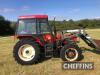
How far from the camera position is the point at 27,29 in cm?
1140

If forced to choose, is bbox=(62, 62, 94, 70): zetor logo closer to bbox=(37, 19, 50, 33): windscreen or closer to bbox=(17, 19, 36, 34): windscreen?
bbox=(37, 19, 50, 33): windscreen

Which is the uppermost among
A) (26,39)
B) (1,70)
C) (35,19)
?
(35,19)

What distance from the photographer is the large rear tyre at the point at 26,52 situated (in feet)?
36.0

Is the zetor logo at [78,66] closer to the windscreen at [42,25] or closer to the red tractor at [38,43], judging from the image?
the red tractor at [38,43]

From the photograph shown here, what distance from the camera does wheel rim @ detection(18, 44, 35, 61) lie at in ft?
36.4

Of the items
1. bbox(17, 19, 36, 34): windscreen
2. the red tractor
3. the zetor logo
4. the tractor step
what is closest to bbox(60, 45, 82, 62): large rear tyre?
the red tractor

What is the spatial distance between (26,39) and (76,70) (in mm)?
2813

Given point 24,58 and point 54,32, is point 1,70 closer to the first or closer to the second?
point 24,58

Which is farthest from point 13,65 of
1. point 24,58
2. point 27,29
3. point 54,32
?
point 54,32

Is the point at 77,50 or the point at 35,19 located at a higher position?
the point at 35,19

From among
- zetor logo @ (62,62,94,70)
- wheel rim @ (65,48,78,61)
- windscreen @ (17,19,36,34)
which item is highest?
windscreen @ (17,19,36,34)

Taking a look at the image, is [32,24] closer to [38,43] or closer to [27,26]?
[27,26]

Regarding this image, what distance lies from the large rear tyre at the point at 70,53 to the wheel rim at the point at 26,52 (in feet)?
4.06

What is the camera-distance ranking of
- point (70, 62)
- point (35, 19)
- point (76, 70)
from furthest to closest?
point (35, 19), point (70, 62), point (76, 70)
